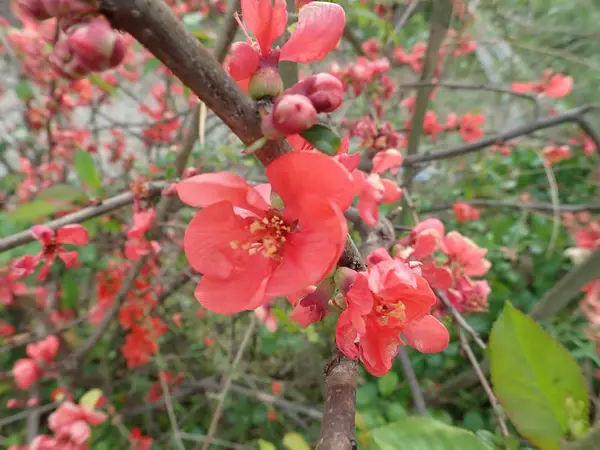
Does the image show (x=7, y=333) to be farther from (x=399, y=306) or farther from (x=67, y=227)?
(x=399, y=306)

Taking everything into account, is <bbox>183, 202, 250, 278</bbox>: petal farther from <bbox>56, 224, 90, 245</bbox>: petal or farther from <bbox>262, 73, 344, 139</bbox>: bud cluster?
<bbox>56, 224, 90, 245</bbox>: petal

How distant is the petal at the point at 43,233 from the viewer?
73 cm

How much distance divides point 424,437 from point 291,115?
14.4 inches

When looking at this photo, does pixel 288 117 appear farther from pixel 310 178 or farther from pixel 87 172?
pixel 87 172

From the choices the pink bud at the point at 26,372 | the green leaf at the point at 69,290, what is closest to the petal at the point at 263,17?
the pink bud at the point at 26,372

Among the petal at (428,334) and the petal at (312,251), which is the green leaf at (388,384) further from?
the petal at (312,251)

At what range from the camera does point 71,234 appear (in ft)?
2.46

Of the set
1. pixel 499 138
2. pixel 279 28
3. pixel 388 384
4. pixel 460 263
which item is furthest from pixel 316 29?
pixel 388 384

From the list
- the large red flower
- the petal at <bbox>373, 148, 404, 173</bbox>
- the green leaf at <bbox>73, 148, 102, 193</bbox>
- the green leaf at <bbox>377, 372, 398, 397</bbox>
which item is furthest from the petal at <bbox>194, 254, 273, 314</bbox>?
the green leaf at <bbox>377, 372, 398, 397</bbox>

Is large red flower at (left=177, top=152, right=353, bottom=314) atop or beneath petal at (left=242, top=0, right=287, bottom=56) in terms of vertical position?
beneath

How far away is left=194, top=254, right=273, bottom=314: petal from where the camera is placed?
1.42 ft

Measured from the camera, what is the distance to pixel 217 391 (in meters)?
1.64

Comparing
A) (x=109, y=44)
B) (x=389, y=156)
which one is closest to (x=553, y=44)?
(x=389, y=156)

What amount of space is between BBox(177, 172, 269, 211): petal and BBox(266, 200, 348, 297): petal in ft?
0.19
